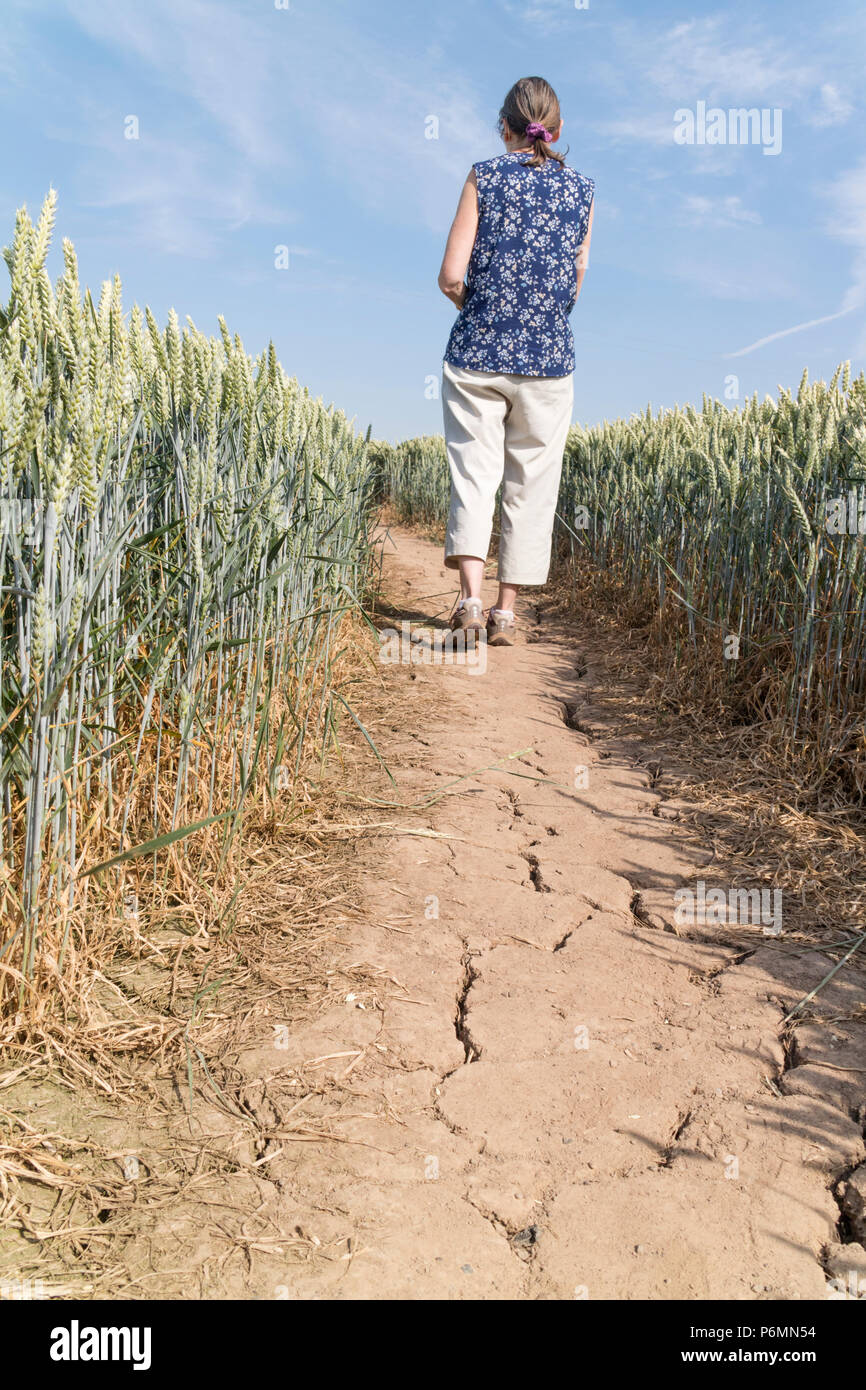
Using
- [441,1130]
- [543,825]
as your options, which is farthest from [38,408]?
[543,825]

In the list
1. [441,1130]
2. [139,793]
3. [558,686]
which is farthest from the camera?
[558,686]

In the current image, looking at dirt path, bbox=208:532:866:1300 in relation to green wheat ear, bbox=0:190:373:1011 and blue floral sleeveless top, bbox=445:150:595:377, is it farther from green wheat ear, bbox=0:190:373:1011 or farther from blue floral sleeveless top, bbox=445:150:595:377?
blue floral sleeveless top, bbox=445:150:595:377

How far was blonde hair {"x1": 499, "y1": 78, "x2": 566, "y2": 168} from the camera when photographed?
3492 mm

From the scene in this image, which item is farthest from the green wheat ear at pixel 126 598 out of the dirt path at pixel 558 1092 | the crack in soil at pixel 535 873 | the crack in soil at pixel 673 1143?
the crack in soil at pixel 673 1143

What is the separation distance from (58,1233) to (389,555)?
232 inches

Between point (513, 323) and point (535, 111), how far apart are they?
753mm

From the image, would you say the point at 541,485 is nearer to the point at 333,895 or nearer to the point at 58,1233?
the point at 333,895

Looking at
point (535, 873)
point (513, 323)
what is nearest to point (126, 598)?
point (535, 873)

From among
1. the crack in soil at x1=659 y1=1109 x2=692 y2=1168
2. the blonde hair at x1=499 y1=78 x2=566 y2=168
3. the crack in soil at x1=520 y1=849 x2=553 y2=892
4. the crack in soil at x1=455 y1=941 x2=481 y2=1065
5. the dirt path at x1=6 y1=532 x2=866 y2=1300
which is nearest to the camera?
the dirt path at x1=6 y1=532 x2=866 y2=1300

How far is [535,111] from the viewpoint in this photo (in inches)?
138

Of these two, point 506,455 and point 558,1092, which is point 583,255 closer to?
point 506,455

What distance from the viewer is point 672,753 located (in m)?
3.09

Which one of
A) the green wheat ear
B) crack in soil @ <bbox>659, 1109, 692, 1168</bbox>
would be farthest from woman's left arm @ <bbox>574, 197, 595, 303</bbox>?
crack in soil @ <bbox>659, 1109, 692, 1168</bbox>

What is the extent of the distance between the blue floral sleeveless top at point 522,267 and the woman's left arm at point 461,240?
0.03 m
